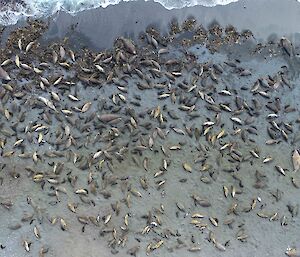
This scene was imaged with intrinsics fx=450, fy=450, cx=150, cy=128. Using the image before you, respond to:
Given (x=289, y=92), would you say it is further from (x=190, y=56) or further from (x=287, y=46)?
(x=190, y=56)

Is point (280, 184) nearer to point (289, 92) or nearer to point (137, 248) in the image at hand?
point (289, 92)

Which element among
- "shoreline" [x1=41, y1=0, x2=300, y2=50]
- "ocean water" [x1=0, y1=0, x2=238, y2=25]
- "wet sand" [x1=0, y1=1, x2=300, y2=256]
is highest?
"ocean water" [x1=0, y1=0, x2=238, y2=25]

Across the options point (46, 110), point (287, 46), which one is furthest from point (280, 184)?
point (46, 110)

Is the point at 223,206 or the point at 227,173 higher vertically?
the point at 227,173

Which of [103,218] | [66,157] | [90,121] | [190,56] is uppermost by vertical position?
[190,56]

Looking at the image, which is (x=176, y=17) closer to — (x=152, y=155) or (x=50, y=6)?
(x=50, y=6)

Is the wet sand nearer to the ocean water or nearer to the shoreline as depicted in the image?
the shoreline

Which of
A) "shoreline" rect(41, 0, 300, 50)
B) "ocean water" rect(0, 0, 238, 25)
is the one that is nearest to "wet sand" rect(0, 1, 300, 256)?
"shoreline" rect(41, 0, 300, 50)

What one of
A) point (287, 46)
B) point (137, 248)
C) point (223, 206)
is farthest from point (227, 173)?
point (287, 46)
